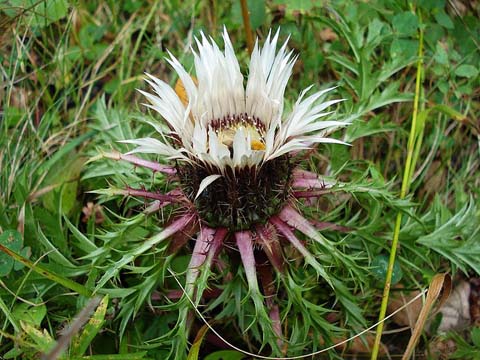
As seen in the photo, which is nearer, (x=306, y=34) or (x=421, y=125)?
(x=421, y=125)

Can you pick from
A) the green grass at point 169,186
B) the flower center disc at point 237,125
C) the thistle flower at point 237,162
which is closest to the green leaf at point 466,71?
the green grass at point 169,186

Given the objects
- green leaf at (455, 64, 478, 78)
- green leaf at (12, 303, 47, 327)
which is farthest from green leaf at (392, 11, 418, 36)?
green leaf at (12, 303, 47, 327)

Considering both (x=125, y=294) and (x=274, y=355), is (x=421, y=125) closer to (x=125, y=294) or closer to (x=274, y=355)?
→ (x=274, y=355)

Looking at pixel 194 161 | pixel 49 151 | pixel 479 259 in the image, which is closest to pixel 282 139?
pixel 194 161

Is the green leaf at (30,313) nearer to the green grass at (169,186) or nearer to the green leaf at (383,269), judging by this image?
the green grass at (169,186)

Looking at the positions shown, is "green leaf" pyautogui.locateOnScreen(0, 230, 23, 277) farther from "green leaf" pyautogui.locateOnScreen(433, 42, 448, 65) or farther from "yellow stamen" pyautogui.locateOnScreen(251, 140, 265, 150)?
"green leaf" pyautogui.locateOnScreen(433, 42, 448, 65)

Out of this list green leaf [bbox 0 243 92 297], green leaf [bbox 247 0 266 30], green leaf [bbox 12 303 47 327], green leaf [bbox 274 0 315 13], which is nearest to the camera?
green leaf [bbox 0 243 92 297]
